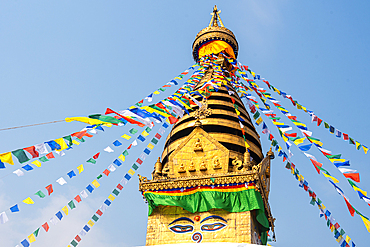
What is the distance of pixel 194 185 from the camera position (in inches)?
414

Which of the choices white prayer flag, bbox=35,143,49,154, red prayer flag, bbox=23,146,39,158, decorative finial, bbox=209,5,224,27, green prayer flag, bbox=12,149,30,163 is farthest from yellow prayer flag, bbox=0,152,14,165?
decorative finial, bbox=209,5,224,27

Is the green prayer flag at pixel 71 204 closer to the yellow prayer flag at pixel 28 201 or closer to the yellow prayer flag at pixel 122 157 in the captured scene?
the yellow prayer flag at pixel 28 201

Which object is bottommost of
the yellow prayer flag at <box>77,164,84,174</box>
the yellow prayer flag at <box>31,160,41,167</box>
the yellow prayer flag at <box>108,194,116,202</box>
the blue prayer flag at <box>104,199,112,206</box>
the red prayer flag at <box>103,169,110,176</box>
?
the yellow prayer flag at <box>31,160,41,167</box>

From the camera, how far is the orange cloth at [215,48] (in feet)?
52.6

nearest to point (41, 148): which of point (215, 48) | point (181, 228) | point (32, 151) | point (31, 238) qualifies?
point (32, 151)

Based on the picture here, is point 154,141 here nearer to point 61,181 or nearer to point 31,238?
point 61,181

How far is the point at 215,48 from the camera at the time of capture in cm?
1609

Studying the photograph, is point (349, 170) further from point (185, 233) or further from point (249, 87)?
point (249, 87)

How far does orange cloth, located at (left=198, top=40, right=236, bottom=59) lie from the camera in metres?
16.0

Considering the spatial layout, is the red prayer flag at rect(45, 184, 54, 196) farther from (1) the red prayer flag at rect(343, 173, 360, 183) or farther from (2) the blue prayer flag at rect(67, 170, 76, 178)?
(1) the red prayer flag at rect(343, 173, 360, 183)

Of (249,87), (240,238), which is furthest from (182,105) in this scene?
(249,87)

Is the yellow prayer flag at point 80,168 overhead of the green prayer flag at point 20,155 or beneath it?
overhead

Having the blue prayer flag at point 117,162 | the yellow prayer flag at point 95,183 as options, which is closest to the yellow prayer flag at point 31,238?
the yellow prayer flag at point 95,183

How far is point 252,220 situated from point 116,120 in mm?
5189
